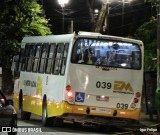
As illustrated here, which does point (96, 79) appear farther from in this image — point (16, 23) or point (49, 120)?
point (16, 23)

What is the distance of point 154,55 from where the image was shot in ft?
69.3

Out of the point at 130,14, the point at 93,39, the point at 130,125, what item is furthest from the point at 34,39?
the point at 130,14

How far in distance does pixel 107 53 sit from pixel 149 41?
6662mm

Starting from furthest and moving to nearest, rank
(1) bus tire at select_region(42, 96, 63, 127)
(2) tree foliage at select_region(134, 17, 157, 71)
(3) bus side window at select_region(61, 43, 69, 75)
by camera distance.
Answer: (2) tree foliage at select_region(134, 17, 157, 71)
(1) bus tire at select_region(42, 96, 63, 127)
(3) bus side window at select_region(61, 43, 69, 75)

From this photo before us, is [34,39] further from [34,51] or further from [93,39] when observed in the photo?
[93,39]

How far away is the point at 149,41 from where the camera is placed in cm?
2248

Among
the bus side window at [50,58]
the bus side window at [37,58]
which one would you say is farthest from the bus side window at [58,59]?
the bus side window at [37,58]

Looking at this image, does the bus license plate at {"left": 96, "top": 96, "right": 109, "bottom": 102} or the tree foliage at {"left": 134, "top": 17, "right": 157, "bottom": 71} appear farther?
the tree foliage at {"left": 134, "top": 17, "right": 157, "bottom": 71}

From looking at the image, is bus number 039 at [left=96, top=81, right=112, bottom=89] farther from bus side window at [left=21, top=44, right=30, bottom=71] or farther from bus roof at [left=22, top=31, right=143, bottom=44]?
bus side window at [left=21, top=44, right=30, bottom=71]

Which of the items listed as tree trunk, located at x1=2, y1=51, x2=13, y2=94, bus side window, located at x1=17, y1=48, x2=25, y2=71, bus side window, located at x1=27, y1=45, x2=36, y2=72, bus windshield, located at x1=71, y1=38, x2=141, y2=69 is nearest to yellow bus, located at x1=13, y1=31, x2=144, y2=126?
bus windshield, located at x1=71, y1=38, x2=141, y2=69

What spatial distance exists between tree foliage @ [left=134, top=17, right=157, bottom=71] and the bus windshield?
4.52m

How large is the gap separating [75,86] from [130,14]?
33.3 m

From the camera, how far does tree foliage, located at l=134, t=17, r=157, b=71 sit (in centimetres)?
2122

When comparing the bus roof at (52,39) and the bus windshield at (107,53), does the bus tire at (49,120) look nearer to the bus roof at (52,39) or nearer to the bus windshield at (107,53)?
the bus roof at (52,39)
